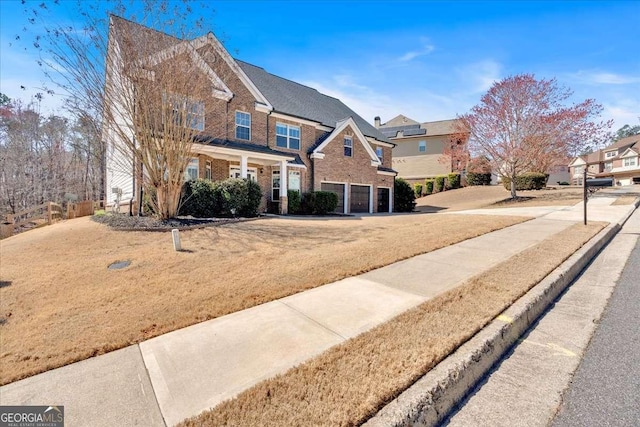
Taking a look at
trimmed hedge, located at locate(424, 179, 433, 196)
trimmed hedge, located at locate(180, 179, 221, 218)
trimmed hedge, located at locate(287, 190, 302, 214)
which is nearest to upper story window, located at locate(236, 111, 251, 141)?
trimmed hedge, located at locate(287, 190, 302, 214)

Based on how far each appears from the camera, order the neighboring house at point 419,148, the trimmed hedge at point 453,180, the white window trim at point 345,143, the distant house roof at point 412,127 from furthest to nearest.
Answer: the distant house roof at point 412,127, the neighboring house at point 419,148, the trimmed hedge at point 453,180, the white window trim at point 345,143

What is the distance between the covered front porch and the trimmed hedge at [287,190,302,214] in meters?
0.39

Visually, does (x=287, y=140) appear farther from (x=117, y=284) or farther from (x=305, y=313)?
(x=305, y=313)

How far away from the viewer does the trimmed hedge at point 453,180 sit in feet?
108

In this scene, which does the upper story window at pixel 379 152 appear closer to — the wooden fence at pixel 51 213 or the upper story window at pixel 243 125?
the upper story window at pixel 243 125

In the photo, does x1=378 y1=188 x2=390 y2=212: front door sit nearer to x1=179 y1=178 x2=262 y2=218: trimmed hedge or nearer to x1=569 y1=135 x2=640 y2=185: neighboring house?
x1=179 y1=178 x2=262 y2=218: trimmed hedge

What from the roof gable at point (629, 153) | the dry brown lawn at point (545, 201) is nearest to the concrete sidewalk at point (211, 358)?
the dry brown lawn at point (545, 201)

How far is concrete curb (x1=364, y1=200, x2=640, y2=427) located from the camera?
207 cm

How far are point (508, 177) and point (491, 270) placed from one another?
22.6 meters

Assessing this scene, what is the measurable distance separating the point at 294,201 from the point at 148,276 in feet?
39.2

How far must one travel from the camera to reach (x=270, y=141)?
17703 millimetres

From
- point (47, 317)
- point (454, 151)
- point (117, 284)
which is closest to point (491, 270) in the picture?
point (117, 284)

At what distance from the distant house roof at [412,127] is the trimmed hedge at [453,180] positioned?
500cm

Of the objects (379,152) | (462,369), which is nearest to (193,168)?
(462,369)
